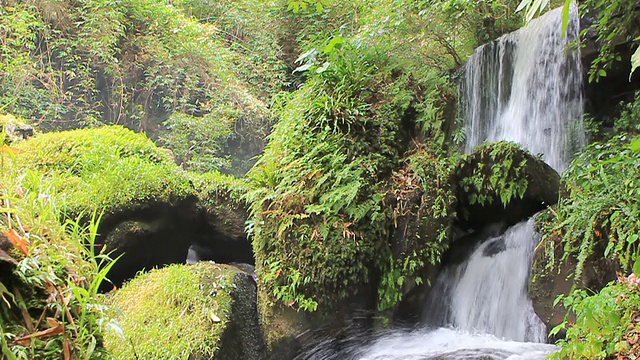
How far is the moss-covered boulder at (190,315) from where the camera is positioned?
405 cm

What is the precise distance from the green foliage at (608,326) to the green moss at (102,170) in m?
5.43

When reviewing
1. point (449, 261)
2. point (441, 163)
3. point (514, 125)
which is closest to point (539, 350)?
point (449, 261)

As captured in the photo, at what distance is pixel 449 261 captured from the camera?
5.34m

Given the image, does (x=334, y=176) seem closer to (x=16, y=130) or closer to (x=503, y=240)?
(x=503, y=240)

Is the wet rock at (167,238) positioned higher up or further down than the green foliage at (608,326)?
further down

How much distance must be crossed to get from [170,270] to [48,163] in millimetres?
2834

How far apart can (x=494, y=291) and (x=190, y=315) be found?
131 inches

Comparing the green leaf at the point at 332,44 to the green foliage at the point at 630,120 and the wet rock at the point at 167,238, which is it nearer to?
the wet rock at the point at 167,238

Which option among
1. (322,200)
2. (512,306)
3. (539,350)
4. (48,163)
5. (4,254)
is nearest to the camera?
(4,254)

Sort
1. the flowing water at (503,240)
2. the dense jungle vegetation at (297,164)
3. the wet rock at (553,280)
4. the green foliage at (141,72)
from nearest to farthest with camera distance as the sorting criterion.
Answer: the dense jungle vegetation at (297,164) → the wet rock at (553,280) → the flowing water at (503,240) → the green foliage at (141,72)

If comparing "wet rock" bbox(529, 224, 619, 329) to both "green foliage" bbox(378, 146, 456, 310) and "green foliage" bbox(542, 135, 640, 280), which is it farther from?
"green foliage" bbox(378, 146, 456, 310)

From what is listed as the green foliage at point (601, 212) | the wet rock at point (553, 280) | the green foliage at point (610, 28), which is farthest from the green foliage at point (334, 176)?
the green foliage at point (610, 28)

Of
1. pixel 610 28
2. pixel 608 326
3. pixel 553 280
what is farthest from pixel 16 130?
pixel 610 28

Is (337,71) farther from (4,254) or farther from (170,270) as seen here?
(4,254)
